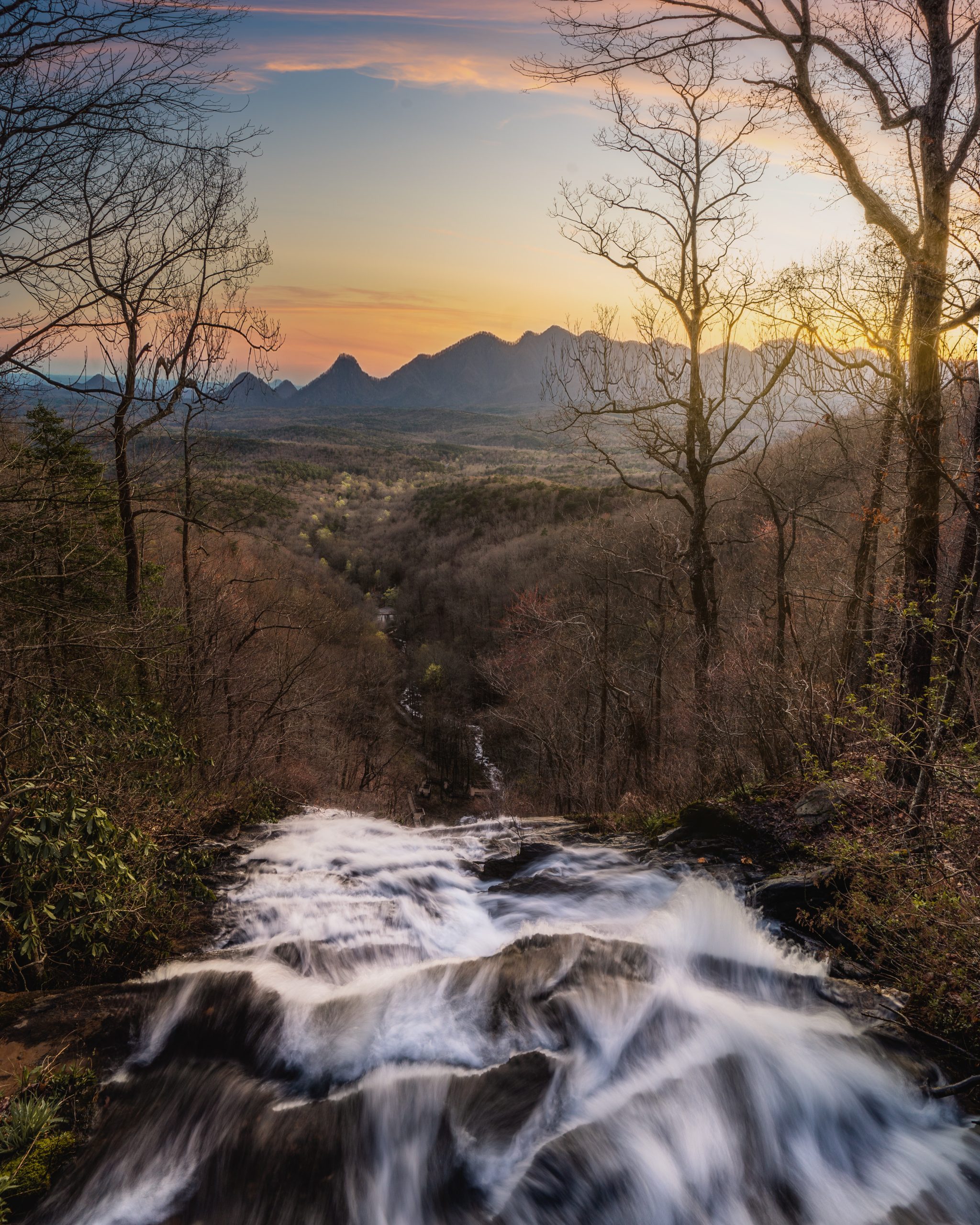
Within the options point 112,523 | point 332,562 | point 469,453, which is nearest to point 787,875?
point 112,523

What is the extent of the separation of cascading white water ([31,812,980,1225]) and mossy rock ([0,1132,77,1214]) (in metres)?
0.13

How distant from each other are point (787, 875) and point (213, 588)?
14.7m

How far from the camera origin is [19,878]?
4949 mm

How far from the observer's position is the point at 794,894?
6.43 m

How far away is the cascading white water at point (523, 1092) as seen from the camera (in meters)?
4.17

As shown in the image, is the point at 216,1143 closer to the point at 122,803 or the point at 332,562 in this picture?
the point at 122,803

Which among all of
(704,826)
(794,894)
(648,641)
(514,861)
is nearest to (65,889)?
(514,861)

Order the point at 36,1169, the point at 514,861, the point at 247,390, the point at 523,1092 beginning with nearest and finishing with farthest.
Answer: the point at 36,1169 < the point at 523,1092 < the point at 514,861 < the point at 247,390

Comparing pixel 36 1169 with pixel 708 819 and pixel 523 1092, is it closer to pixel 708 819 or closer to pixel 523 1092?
pixel 523 1092

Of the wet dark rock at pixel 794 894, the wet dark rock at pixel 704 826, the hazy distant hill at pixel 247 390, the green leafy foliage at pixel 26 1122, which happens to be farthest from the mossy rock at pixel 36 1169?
the hazy distant hill at pixel 247 390

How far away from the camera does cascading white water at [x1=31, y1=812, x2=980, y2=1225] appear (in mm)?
4168

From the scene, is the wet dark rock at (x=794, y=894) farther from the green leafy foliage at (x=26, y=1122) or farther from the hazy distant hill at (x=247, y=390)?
the hazy distant hill at (x=247, y=390)

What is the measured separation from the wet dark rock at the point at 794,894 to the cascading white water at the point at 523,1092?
279 mm

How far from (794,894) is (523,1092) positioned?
131 inches
